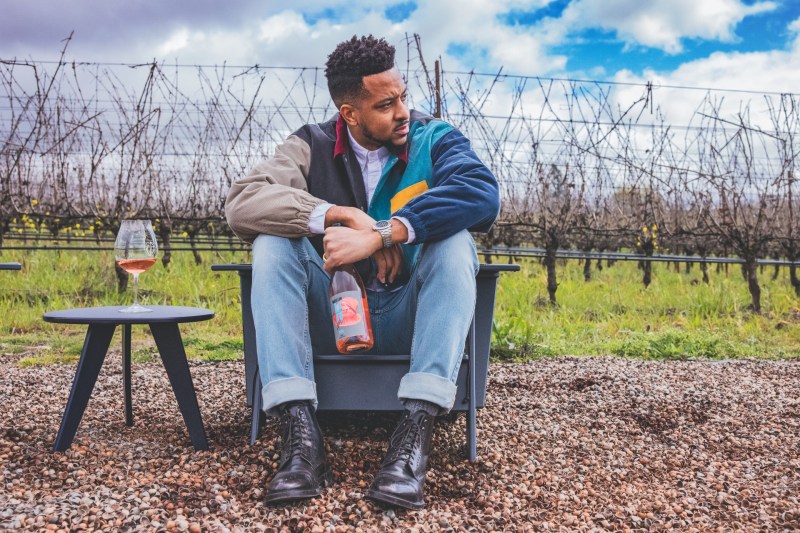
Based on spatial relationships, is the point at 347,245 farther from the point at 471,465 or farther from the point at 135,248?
the point at 471,465

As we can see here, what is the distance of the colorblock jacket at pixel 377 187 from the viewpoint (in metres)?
2.03

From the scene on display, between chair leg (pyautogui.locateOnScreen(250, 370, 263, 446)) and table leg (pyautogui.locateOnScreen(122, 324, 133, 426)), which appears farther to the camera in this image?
table leg (pyautogui.locateOnScreen(122, 324, 133, 426))

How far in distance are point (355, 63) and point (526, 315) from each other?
347 cm

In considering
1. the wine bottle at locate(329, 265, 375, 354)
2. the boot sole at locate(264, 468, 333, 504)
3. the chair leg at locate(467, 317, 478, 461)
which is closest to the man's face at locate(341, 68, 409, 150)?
the wine bottle at locate(329, 265, 375, 354)

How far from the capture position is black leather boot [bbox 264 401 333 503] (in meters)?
1.76

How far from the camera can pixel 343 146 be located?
2.37m

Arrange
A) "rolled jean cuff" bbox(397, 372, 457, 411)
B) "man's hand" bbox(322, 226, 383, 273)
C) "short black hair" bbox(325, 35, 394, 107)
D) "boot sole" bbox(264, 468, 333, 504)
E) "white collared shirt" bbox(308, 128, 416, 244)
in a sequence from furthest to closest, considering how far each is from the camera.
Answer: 1. "white collared shirt" bbox(308, 128, 416, 244)
2. "short black hair" bbox(325, 35, 394, 107)
3. "man's hand" bbox(322, 226, 383, 273)
4. "rolled jean cuff" bbox(397, 372, 457, 411)
5. "boot sole" bbox(264, 468, 333, 504)

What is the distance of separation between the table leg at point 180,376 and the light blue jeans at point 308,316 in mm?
368

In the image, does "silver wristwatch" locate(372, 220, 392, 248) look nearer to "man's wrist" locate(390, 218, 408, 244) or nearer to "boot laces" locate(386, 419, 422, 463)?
"man's wrist" locate(390, 218, 408, 244)

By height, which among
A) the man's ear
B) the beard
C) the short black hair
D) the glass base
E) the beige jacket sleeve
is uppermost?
the short black hair

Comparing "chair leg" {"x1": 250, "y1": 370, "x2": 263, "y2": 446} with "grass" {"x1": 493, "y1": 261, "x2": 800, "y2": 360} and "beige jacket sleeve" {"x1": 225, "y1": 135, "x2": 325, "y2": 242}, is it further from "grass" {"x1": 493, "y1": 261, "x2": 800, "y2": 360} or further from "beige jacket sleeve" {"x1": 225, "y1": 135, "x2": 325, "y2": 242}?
"grass" {"x1": 493, "y1": 261, "x2": 800, "y2": 360}

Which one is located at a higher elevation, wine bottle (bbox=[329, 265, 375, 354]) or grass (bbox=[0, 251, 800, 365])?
wine bottle (bbox=[329, 265, 375, 354])

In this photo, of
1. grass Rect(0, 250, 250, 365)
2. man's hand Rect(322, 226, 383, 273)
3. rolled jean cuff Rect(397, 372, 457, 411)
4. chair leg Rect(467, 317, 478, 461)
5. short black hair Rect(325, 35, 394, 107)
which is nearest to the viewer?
rolled jean cuff Rect(397, 372, 457, 411)

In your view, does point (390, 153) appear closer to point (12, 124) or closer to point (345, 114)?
point (345, 114)
